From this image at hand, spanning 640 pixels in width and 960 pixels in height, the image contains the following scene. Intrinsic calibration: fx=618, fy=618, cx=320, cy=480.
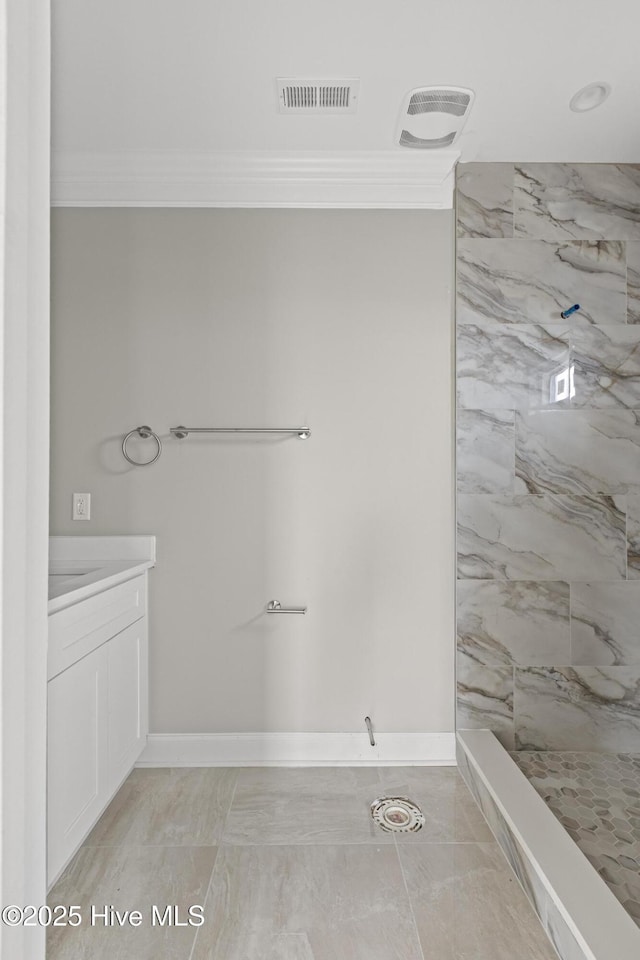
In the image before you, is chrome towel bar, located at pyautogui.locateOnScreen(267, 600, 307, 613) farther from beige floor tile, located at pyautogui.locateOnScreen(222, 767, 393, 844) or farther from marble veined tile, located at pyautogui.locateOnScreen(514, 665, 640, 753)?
marble veined tile, located at pyautogui.locateOnScreen(514, 665, 640, 753)

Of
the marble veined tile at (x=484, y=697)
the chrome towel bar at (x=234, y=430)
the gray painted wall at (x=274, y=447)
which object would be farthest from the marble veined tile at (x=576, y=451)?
the chrome towel bar at (x=234, y=430)

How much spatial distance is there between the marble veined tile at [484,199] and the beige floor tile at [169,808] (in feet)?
7.34

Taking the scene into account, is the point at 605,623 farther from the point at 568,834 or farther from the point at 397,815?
the point at 397,815

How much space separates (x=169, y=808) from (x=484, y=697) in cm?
120

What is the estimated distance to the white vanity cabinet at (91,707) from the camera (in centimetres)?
143

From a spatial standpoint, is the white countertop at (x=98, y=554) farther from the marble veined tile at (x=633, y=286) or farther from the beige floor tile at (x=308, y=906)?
the marble veined tile at (x=633, y=286)

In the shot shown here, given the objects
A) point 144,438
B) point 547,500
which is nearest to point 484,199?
point 547,500

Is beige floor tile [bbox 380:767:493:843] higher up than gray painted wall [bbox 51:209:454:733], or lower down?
lower down

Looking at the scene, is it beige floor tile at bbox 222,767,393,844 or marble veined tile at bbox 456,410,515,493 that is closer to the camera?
beige floor tile at bbox 222,767,393,844

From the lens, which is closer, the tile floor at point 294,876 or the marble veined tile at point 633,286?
the tile floor at point 294,876

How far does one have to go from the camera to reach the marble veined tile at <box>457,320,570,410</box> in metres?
2.37

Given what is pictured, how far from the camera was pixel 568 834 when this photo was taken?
1.68 m

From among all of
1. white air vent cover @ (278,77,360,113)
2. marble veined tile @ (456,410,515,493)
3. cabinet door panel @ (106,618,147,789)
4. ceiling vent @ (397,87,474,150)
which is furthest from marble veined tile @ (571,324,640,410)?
cabinet door panel @ (106,618,147,789)

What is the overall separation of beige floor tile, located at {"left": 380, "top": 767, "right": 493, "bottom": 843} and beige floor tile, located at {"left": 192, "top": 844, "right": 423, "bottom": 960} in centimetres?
18
